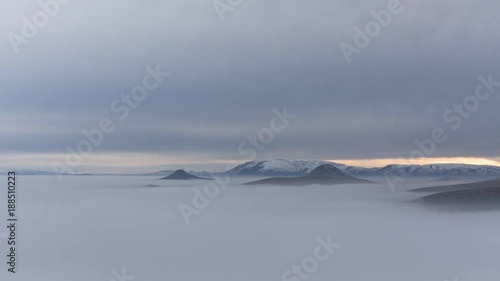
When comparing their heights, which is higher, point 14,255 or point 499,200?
point 499,200

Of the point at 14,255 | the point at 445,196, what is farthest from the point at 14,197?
the point at 445,196

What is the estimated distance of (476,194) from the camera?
50.8 metres

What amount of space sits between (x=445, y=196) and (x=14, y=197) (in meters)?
45.7

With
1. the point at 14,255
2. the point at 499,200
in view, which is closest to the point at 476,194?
the point at 499,200

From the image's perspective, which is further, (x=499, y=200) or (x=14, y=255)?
(x=499, y=200)

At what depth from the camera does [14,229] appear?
50.8ft

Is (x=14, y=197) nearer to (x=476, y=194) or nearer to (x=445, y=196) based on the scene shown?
(x=445, y=196)

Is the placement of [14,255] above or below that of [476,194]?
below

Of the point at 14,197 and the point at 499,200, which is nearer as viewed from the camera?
the point at 14,197

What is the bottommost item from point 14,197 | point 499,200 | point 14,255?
point 14,255

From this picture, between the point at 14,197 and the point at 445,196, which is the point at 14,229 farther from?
the point at 445,196

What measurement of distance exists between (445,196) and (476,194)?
4045 millimetres

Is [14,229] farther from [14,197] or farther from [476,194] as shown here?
[476,194]

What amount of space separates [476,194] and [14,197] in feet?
161
